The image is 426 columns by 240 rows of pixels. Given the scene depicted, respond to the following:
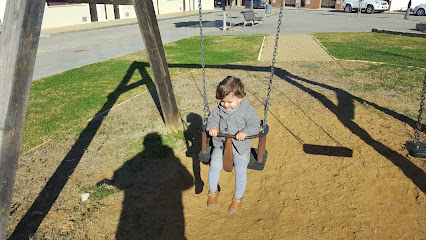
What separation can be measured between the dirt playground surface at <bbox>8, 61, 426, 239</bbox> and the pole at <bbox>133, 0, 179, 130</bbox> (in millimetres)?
374

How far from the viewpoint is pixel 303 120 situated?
16.7 ft

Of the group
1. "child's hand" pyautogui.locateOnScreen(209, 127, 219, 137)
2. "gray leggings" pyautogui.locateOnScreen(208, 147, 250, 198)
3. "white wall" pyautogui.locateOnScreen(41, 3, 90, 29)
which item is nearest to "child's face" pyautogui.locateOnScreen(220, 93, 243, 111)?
"child's hand" pyautogui.locateOnScreen(209, 127, 219, 137)

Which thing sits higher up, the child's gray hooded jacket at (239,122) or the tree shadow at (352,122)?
the child's gray hooded jacket at (239,122)

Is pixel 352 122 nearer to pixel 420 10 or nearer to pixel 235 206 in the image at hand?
pixel 235 206

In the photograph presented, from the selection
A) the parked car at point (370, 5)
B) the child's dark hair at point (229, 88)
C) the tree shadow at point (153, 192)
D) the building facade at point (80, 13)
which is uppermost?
the parked car at point (370, 5)

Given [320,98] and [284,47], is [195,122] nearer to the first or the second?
[320,98]

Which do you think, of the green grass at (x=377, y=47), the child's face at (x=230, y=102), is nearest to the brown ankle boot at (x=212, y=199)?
the child's face at (x=230, y=102)

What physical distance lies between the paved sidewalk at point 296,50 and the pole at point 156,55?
597 centimetres

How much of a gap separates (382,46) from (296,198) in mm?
10729

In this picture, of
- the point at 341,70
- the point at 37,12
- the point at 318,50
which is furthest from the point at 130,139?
the point at 318,50

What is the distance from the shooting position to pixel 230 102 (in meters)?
2.88

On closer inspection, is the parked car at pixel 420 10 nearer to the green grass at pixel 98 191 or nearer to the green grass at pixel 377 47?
the green grass at pixel 377 47

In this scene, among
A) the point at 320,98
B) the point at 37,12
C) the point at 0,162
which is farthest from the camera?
the point at 320,98

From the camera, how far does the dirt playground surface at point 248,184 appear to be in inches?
114
